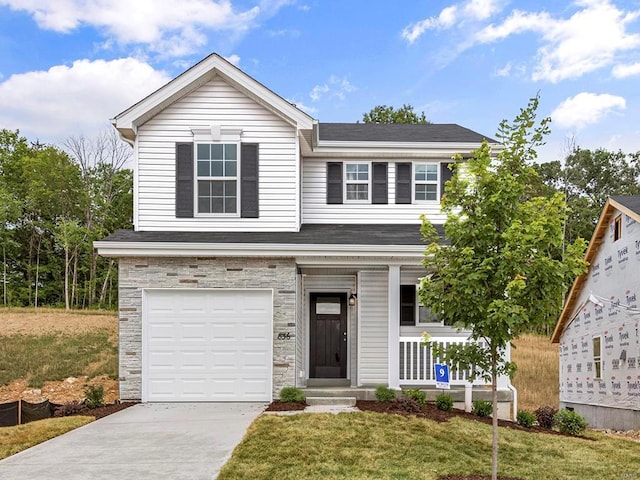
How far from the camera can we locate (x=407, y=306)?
13.7 meters

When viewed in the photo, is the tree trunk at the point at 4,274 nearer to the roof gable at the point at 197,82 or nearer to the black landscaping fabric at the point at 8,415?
the roof gable at the point at 197,82

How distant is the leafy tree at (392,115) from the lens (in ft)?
117

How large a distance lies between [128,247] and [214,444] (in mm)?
4693

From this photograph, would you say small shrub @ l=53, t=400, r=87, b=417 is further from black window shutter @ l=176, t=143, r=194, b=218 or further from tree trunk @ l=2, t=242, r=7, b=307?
tree trunk @ l=2, t=242, r=7, b=307

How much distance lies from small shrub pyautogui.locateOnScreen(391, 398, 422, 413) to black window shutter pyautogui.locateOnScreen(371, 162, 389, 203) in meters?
5.11

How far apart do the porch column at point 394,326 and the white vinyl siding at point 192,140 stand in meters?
2.28

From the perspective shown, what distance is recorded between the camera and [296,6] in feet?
59.3

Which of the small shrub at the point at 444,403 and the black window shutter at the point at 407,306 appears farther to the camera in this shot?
the black window shutter at the point at 407,306

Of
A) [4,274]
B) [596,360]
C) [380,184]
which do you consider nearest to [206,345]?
[380,184]

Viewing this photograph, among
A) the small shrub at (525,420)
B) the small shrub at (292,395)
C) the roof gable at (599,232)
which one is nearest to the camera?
the small shrub at (525,420)

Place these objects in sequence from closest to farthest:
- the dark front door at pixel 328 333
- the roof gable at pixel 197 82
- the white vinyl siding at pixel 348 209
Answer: the roof gable at pixel 197 82 → the dark front door at pixel 328 333 → the white vinyl siding at pixel 348 209

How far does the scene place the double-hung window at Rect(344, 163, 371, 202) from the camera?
48.3 feet

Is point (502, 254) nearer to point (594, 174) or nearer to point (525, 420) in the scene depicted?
point (525, 420)

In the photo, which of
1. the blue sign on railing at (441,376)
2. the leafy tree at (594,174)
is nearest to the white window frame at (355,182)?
the blue sign on railing at (441,376)
